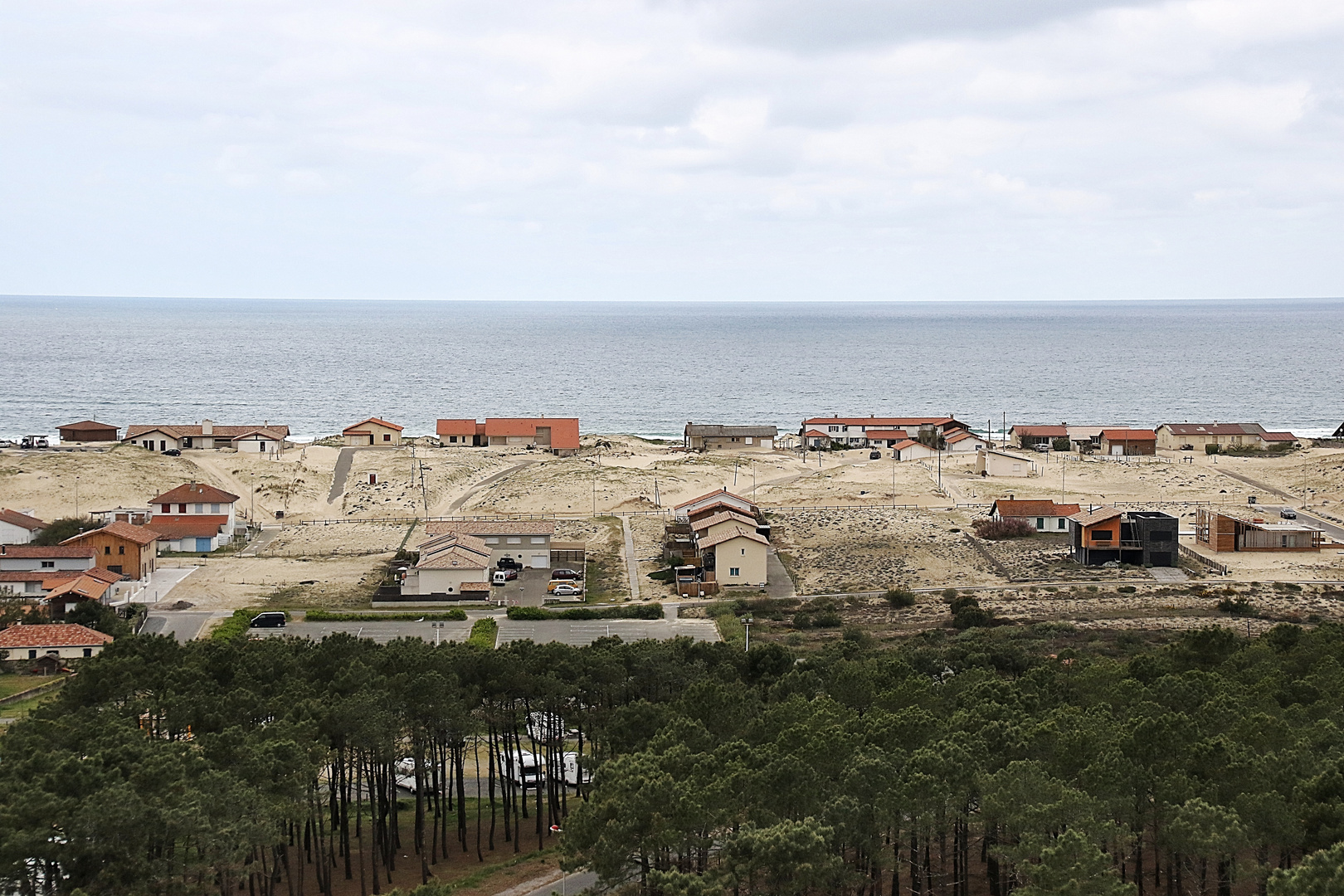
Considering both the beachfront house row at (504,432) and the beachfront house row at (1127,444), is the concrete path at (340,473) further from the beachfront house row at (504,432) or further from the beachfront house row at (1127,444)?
the beachfront house row at (1127,444)

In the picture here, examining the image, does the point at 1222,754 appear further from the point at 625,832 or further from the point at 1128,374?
the point at 1128,374

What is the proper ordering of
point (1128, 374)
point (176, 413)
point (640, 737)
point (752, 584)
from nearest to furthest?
point (640, 737) < point (752, 584) < point (176, 413) < point (1128, 374)

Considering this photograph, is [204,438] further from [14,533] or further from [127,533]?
[127,533]

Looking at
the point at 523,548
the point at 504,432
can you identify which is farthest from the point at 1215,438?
the point at 523,548

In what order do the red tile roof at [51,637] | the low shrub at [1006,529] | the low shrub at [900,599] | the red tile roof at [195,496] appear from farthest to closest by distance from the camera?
1. the red tile roof at [195,496]
2. the low shrub at [1006,529]
3. the low shrub at [900,599]
4. the red tile roof at [51,637]

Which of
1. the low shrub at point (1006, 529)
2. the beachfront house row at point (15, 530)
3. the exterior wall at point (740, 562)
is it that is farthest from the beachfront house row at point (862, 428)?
the beachfront house row at point (15, 530)

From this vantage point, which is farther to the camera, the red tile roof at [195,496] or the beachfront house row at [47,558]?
the red tile roof at [195,496]

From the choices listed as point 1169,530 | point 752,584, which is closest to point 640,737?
point 752,584
